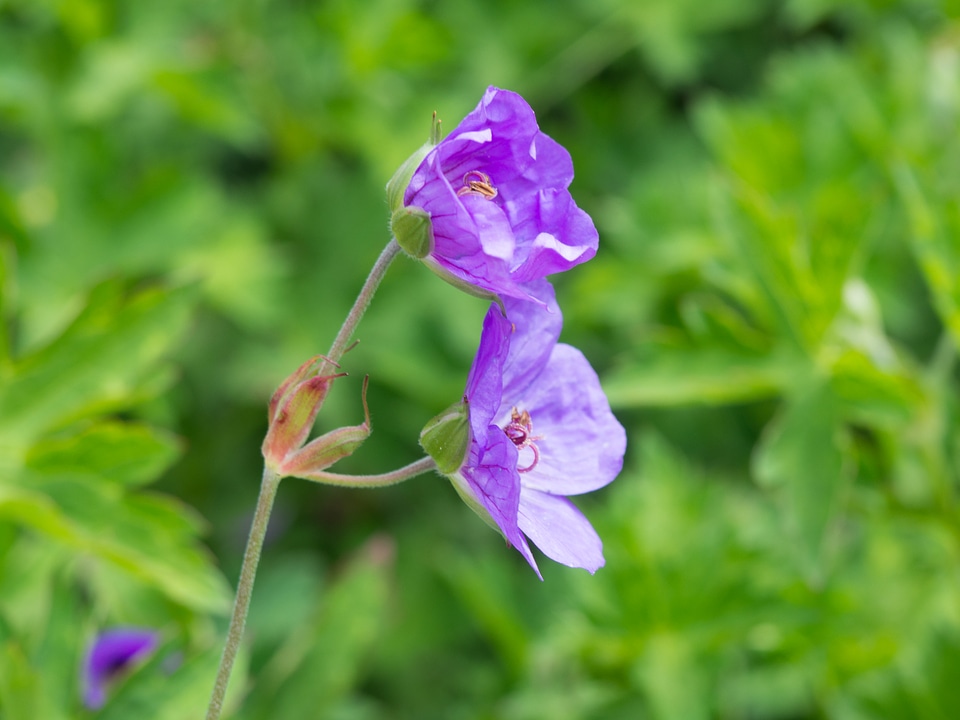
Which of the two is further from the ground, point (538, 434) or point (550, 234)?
point (550, 234)

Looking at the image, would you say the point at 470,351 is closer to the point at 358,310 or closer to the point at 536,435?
the point at 536,435

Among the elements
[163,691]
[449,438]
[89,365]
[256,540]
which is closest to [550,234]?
[449,438]

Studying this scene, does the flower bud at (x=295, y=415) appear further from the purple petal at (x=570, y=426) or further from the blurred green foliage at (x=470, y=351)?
the blurred green foliage at (x=470, y=351)

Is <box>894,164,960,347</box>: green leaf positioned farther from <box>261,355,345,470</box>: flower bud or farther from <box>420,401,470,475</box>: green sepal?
<box>261,355,345,470</box>: flower bud

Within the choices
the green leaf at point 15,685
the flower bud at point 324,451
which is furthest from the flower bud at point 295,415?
the green leaf at point 15,685

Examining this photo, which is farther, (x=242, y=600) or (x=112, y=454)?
(x=112, y=454)

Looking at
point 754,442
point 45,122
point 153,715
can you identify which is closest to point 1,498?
point 153,715
